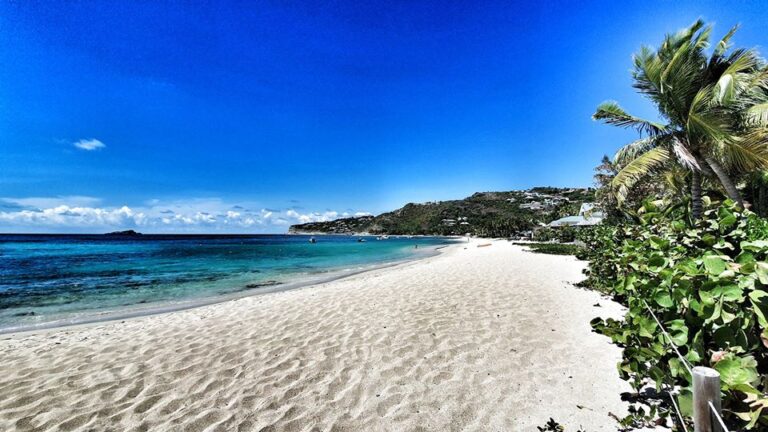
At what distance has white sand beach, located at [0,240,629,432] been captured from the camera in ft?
10.5

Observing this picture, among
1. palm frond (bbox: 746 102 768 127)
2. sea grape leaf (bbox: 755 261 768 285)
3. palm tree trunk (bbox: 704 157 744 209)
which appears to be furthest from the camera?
palm tree trunk (bbox: 704 157 744 209)

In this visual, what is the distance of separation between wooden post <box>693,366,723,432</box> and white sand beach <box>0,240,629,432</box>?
4.69 ft

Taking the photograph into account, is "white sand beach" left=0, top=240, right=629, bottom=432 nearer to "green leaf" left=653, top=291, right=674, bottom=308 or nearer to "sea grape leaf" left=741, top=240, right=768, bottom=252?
"green leaf" left=653, top=291, right=674, bottom=308

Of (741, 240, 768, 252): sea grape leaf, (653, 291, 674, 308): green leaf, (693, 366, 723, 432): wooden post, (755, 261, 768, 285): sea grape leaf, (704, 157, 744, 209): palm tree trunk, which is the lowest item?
(693, 366, 723, 432): wooden post

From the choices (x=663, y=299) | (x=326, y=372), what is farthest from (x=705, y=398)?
(x=326, y=372)

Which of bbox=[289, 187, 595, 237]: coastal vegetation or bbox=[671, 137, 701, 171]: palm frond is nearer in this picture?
bbox=[671, 137, 701, 171]: palm frond

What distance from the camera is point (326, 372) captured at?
420cm

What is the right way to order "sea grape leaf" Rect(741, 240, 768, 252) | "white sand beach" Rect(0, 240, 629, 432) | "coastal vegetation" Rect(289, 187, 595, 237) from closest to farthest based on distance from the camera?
1. "sea grape leaf" Rect(741, 240, 768, 252)
2. "white sand beach" Rect(0, 240, 629, 432)
3. "coastal vegetation" Rect(289, 187, 595, 237)

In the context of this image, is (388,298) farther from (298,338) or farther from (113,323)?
(113,323)

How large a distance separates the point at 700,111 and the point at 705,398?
38.7 feet

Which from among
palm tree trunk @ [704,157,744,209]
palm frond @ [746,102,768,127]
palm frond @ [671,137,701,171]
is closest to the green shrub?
palm frond @ [671,137,701,171]

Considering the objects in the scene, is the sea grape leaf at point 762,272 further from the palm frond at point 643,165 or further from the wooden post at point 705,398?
the palm frond at point 643,165

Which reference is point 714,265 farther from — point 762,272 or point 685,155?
point 685,155

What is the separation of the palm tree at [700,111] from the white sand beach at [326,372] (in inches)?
227
